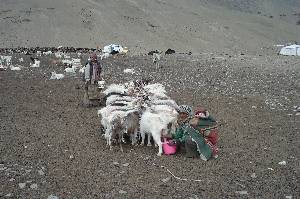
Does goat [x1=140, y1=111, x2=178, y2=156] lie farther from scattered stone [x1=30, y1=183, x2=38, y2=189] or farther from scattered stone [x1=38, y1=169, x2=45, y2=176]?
scattered stone [x1=30, y1=183, x2=38, y2=189]

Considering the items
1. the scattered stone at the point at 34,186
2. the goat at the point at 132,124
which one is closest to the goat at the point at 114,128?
the goat at the point at 132,124

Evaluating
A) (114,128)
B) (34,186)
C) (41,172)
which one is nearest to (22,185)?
(34,186)

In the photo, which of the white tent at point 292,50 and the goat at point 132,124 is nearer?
the goat at point 132,124

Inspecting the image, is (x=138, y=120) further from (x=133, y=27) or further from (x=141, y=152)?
(x=133, y=27)

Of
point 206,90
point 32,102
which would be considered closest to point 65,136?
point 32,102

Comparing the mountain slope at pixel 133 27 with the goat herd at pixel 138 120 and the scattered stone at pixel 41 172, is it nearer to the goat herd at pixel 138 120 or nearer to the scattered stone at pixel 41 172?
the goat herd at pixel 138 120

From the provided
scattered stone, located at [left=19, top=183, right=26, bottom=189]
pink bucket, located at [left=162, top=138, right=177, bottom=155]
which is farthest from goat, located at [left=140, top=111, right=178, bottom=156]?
scattered stone, located at [left=19, top=183, right=26, bottom=189]

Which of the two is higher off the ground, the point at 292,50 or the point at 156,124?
the point at 292,50

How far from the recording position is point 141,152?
10.7m

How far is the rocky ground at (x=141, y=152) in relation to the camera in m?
8.62

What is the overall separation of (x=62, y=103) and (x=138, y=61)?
45.5ft

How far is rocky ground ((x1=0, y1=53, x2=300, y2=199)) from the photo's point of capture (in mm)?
8625

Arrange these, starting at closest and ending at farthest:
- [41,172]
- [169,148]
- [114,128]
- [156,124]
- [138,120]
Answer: [41,172]
[169,148]
[156,124]
[114,128]
[138,120]

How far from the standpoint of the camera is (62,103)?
53.0 feet
